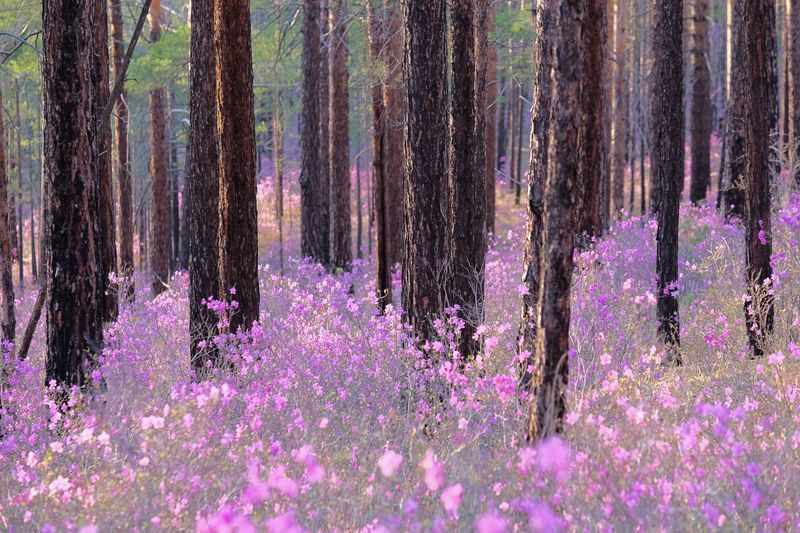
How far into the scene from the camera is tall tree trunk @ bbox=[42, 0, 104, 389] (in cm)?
696

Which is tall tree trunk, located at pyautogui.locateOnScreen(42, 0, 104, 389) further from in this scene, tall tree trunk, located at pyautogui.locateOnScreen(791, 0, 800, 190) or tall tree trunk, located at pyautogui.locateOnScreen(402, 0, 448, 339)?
tall tree trunk, located at pyautogui.locateOnScreen(791, 0, 800, 190)

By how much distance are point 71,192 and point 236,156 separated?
195cm

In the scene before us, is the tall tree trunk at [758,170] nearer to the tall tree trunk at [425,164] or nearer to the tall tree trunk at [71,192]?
the tall tree trunk at [425,164]

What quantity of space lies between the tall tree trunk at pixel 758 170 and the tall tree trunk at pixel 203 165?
5.70m

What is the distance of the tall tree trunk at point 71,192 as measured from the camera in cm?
696

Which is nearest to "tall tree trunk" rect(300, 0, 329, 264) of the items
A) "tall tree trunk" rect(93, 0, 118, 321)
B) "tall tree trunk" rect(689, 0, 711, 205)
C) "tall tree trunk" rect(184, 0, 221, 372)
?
"tall tree trunk" rect(93, 0, 118, 321)

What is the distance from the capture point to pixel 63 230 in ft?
23.3

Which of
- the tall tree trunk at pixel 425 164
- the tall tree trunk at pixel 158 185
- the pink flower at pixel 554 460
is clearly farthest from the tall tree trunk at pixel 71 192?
the tall tree trunk at pixel 158 185

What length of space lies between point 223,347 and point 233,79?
2.77 meters

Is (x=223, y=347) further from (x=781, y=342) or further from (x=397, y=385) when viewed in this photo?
(x=781, y=342)

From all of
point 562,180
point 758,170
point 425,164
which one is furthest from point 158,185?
point 562,180

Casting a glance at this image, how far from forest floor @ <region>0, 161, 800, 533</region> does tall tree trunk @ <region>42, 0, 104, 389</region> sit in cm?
42

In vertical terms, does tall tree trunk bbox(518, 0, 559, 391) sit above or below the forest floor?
above

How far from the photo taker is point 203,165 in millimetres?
9297
